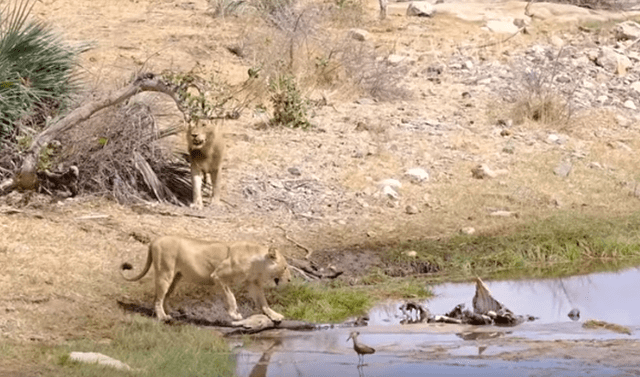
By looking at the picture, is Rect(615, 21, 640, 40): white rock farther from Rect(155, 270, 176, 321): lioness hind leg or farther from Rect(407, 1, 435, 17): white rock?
Rect(155, 270, 176, 321): lioness hind leg

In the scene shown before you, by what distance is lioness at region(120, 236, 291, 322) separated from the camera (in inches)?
388

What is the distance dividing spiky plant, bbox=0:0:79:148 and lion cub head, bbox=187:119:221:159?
1.46 m

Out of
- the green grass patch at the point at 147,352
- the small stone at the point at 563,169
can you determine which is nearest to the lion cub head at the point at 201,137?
the green grass patch at the point at 147,352

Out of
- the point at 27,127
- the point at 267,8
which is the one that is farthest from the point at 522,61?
the point at 27,127

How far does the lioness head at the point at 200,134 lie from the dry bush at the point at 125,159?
21.9 inches

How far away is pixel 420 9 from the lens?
22.8 meters

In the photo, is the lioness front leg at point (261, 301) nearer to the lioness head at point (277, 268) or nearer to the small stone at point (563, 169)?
the lioness head at point (277, 268)

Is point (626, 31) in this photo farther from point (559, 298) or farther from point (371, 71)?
point (559, 298)

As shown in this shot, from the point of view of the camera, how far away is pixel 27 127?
522 inches

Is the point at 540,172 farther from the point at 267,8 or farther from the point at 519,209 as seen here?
the point at 267,8

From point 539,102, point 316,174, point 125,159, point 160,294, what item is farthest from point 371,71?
point 160,294

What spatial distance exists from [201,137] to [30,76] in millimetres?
1906

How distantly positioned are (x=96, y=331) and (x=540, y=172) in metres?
7.71

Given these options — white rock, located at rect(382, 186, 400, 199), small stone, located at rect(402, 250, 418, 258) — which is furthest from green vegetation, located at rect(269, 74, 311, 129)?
small stone, located at rect(402, 250, 418, 258)
